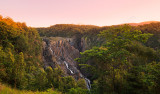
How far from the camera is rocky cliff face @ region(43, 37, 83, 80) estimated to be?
41338mm

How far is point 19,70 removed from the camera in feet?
34.4

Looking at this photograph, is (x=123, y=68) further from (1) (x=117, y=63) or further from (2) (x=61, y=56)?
(2) (x=61, y=56)

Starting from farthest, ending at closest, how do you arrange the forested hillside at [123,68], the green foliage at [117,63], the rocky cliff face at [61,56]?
the rocky cliff face at [61,56], the green foliage at [117,63], the forested hillside at [123,68]

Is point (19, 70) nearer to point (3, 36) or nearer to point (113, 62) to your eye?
point (113, 62)

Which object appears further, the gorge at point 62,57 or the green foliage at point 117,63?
the gorge at point 62,57

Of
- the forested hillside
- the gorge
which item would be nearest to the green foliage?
the forested hillside

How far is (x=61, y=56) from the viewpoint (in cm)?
4869

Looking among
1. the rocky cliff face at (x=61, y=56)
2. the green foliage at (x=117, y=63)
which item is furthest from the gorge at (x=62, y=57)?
the green foliage at (x=117, y=63)

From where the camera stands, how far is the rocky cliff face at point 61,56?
41.3 meters

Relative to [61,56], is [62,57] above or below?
below

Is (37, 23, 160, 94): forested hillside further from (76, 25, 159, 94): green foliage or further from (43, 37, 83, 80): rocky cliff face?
(43, 37, 83, 80): rocky cliff face

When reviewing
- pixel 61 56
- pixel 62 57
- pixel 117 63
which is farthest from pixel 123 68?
pixel 61 56

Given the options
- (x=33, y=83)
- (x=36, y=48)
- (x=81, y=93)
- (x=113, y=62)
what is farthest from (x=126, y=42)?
(x=36, y=48)

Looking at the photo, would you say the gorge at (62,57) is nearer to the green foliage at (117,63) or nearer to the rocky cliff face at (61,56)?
the rocky cliff face at (61,56)
